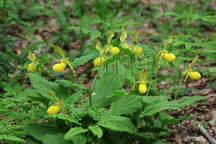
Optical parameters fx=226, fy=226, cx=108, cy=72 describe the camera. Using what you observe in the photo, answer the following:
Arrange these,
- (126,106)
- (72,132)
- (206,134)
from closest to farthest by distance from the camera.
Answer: (72,132) < (126,106) < (206,134)

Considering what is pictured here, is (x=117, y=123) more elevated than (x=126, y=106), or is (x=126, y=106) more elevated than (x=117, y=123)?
(x=126, y=106)

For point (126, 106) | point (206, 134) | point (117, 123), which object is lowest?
point (206, 134)

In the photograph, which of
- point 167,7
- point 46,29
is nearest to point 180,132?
point 46,29

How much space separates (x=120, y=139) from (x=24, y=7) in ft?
14.4

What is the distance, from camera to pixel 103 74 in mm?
2178

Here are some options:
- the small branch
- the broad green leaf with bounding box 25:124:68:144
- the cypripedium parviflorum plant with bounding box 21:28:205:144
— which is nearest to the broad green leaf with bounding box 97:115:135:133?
the cypripedium parviflorum plant with bounding box 21:28:205:144

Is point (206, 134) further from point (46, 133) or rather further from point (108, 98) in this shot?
point (46, 133)

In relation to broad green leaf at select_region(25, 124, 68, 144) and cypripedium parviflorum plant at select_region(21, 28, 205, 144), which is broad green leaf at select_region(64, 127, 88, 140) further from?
broad green leaf at select_region(25, 124, 68, 144)

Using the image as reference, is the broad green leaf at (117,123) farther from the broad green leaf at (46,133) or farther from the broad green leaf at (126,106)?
the broad green leaf at (46,133)

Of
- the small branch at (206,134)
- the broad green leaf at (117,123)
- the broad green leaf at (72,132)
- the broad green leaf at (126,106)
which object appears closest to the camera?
the broad green leaf at (72,132)

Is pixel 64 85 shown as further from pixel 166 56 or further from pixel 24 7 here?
pixel 24 7

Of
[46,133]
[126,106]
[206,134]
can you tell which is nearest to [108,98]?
[126,106]

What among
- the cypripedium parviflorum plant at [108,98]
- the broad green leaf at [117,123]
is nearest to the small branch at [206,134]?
the cypripedium parviflorum plant at [108,98]

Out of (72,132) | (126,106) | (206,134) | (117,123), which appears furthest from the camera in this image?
(206,134)
